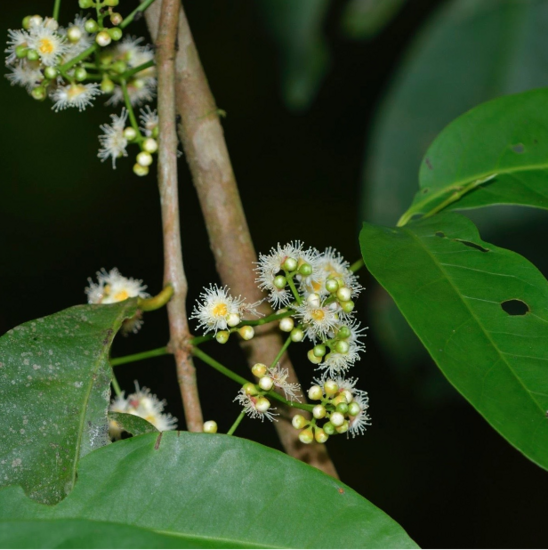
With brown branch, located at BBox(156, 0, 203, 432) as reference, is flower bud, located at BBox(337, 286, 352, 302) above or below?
below

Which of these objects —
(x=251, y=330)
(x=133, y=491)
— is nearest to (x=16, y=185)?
(x=251, y=330)

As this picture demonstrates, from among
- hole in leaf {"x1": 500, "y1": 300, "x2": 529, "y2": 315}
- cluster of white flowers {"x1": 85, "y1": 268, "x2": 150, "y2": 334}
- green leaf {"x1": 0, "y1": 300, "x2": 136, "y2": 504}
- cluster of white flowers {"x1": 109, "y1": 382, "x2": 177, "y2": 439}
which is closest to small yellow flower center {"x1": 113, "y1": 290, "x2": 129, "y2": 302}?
cluster of white flowers {"x1": 85, "y1": 268, "x2": 150, "y2": 334}

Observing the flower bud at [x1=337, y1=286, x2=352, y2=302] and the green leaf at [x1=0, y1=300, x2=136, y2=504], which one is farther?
the flower bud at [x1=337, y1=286, x2=352, y2=302]

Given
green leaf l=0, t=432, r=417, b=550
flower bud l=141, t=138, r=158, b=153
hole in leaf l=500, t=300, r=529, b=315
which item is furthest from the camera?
hole in leaf l=500, t=300, r=529, b=315

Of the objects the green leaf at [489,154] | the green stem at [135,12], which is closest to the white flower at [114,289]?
the green stem at [135,12]

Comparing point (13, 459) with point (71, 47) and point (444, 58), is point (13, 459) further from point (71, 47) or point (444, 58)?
point (444, 58)

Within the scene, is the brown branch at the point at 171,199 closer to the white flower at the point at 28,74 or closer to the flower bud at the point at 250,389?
the flower bud at the point at 250,389

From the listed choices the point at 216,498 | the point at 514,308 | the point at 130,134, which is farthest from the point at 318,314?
the point at 514,308

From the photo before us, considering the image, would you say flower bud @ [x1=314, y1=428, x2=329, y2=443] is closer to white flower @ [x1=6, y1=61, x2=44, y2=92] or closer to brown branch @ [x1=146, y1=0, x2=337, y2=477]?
brown branch @ [x1=146, y1=0, x2=337, y2=477]
